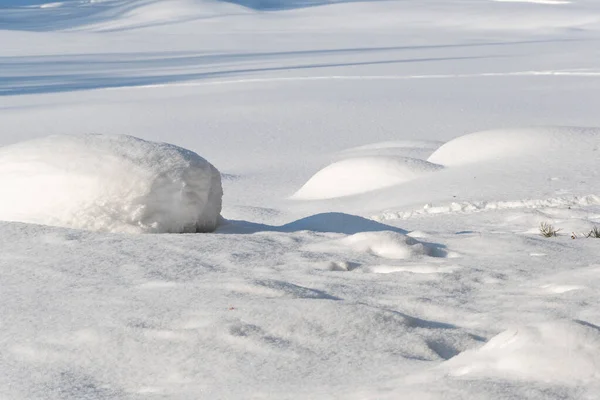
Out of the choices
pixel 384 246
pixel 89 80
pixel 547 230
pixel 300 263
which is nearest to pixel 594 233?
pixel 547 230

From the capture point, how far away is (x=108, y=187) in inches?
171

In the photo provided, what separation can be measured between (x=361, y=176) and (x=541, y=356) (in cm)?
498

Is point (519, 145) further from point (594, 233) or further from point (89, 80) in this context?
point (89, 80)

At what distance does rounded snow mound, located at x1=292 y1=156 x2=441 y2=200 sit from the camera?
7.12m

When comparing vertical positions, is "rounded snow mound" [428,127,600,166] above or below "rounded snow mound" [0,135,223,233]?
below

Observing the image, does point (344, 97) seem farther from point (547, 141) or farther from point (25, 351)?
point (25, 351)

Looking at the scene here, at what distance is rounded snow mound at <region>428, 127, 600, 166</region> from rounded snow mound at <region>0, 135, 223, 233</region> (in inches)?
127

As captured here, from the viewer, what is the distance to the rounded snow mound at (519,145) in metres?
7.19

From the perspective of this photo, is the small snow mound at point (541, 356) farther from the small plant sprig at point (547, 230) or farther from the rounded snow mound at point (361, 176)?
the rounded snow mound at point (361, 176)

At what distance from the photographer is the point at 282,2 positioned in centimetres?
4238

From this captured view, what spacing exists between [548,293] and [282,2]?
4005cm

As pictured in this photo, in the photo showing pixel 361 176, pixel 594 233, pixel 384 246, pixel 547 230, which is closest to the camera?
pixel 384 246

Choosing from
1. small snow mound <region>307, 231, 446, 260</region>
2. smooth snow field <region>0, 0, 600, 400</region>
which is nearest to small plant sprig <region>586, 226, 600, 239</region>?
smooth snow field <region>0, 0, 600, 400</region>

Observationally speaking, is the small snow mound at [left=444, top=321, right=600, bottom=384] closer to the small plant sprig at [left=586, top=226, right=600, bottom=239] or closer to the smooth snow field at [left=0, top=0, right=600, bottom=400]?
the smooth snow field at [left=0, top=0, right=600, bottom=400]
